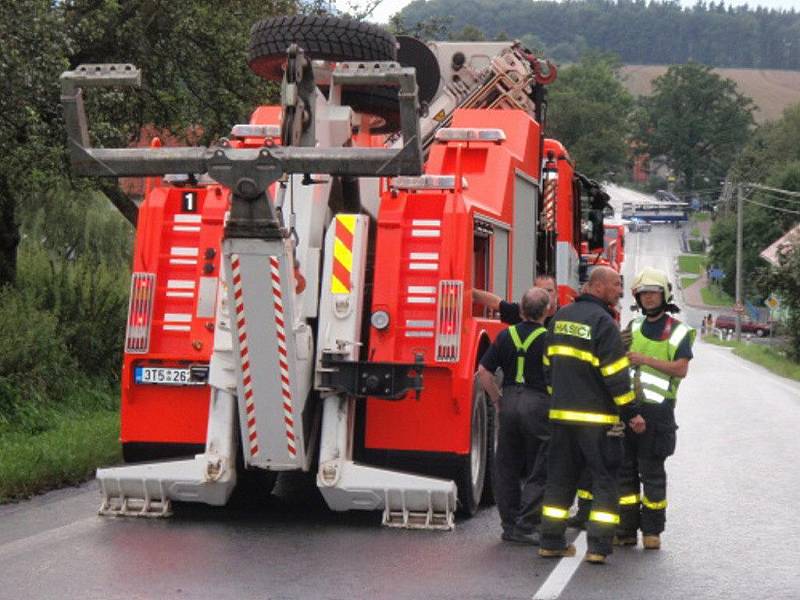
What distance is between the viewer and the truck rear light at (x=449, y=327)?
10.1 metres

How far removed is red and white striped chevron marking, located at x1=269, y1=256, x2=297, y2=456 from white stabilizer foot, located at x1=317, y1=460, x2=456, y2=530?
0.34m

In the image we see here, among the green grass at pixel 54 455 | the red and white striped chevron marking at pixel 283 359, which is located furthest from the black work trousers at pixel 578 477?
the green grass at pixel 54 455

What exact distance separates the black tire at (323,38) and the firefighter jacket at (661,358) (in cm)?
281

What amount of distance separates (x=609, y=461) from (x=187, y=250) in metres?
3.22

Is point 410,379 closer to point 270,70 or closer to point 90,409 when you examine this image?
point 270,70

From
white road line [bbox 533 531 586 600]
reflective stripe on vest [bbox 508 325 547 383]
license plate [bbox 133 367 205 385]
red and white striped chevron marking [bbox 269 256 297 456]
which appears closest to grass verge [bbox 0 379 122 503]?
license plate [bbox 133 367 205 385]

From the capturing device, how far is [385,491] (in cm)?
983

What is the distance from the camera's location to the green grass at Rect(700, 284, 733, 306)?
114438 millimetres

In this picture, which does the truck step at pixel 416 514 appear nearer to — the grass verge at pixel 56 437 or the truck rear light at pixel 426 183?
the truck rear light at pixel 426 183

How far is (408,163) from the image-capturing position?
883cm

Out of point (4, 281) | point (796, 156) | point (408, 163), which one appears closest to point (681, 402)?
point (4, 281)

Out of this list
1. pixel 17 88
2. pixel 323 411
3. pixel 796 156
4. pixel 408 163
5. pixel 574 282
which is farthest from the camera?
pixel 796 156

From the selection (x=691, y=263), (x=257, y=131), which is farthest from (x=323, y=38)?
(x=691, y=263)

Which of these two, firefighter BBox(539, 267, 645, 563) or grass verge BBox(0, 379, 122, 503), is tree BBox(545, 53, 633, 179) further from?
firefighter BBox(539, 267, 645, 563)
